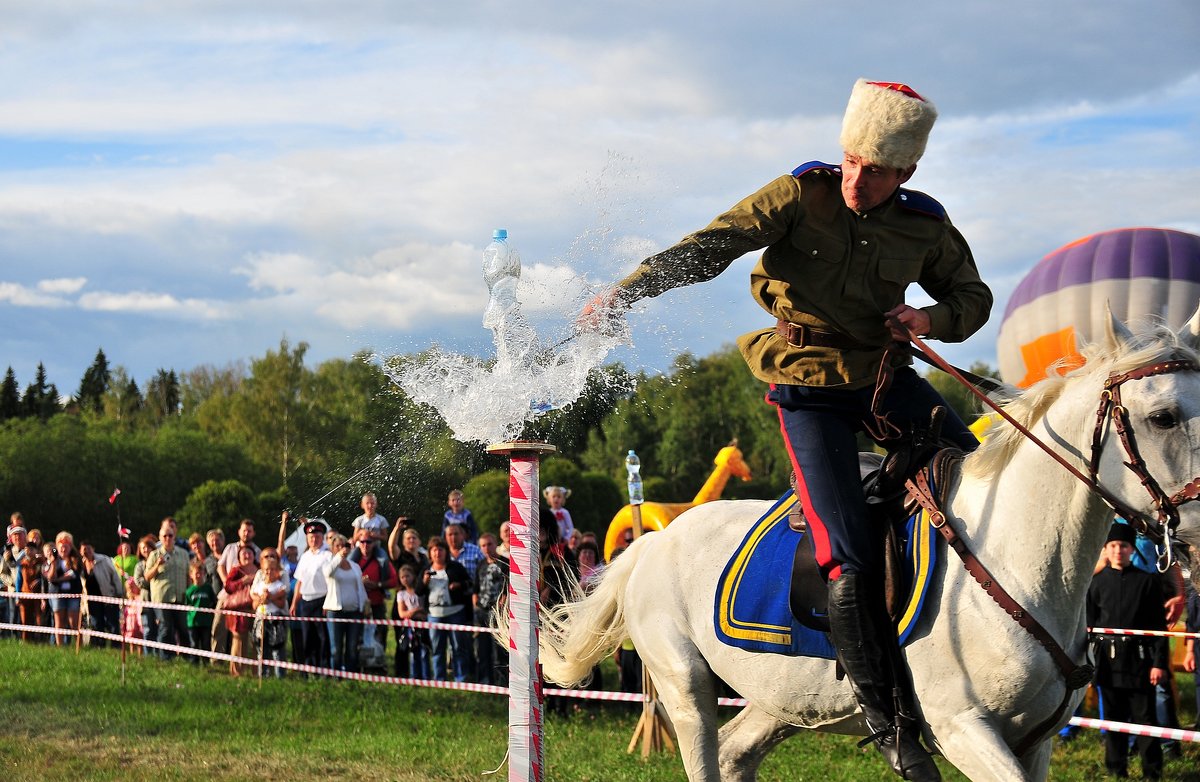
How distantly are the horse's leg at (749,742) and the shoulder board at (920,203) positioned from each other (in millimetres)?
2289

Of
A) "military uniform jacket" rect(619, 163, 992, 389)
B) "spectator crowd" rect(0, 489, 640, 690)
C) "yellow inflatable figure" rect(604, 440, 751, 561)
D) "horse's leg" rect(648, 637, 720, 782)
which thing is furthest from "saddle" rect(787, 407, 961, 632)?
"yellow inflatable figure" rect(604, 440, 751, 561)

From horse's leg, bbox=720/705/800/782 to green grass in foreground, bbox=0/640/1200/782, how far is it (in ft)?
9.71

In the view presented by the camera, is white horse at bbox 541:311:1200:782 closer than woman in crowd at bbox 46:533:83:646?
Yes

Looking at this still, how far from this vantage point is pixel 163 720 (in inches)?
448

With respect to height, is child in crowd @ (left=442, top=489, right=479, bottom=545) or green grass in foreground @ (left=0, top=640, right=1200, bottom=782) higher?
child in crowd @ (left=442, top=489, right=479, bottom=545)

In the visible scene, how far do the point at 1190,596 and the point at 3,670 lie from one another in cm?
1301

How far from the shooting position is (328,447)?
12.0 metres

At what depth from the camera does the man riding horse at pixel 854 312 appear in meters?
4.34

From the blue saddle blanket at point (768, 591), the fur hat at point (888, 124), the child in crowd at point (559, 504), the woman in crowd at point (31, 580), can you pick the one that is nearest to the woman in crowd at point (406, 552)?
the child in crowd at point (559, 504)

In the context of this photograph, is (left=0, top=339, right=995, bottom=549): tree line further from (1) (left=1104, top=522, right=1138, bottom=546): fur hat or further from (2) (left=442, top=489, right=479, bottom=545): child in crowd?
(1) (left=1104, top=522, right=1138, bottom=546): fur hat

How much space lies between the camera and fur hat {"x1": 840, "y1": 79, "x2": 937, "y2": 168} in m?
4.19

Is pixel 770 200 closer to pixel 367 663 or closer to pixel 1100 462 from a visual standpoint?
pixel 1100 462

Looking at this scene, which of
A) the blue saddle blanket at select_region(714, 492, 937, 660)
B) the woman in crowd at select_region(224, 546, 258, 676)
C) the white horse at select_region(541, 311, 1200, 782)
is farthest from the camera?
the woman in crowd at select_region(224, 546, 258, 676)

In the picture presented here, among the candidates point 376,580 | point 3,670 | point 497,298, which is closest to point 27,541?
point 3,670
